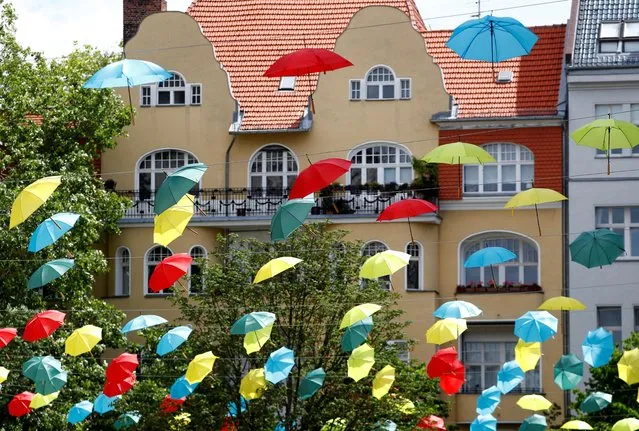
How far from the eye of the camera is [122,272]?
232ft

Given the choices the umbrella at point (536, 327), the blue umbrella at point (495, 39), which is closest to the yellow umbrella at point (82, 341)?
the umbrella at point (536, 327)

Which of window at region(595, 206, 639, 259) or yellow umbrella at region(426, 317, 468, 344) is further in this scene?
window at region(595, 206, 639, 259)

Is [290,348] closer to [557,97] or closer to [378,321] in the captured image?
[378,321]

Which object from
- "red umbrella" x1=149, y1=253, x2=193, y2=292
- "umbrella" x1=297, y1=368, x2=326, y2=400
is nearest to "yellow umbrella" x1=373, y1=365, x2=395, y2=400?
"umbrella" x1=297, y1=368, x2=326, y2=400

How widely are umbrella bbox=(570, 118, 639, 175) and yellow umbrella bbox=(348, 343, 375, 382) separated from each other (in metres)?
10.7

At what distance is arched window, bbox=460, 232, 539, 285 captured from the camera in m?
68.2

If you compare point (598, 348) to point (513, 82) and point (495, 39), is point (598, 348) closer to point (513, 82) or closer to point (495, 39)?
point (495, 39)

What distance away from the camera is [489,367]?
6794 cm

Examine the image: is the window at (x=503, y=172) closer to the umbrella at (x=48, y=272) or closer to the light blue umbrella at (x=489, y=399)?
the light blue umbrella at (x=489, y=399)

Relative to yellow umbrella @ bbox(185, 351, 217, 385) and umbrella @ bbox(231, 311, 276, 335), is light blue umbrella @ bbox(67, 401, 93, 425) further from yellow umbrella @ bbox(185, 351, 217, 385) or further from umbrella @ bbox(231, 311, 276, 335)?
umbrella @ bbox(231, 311, 276, 335)

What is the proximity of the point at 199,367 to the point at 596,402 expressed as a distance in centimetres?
1102

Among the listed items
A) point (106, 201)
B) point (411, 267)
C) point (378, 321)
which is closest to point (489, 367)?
point (411, 267)

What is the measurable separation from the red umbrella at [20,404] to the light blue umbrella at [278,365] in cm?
796

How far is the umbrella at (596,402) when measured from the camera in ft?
184
